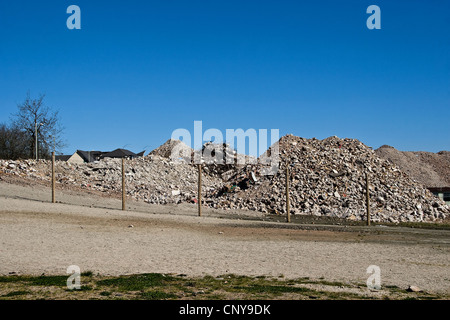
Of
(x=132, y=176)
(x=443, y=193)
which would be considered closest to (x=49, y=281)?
(x=132, y=176)

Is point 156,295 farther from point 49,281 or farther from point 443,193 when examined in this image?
point 443,193

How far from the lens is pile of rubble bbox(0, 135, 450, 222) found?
33.2 metres

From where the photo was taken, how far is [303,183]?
36.1m

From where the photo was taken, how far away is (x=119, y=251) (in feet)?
43.3

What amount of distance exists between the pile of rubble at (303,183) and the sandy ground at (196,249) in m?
12.0

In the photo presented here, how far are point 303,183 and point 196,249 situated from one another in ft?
76.5

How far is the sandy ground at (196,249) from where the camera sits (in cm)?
1058

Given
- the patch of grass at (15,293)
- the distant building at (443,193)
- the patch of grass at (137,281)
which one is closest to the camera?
the patch of grass at (15,293)

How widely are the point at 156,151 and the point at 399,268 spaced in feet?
210

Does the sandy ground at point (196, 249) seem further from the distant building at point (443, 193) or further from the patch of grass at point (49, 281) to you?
the distant building at point (443, 193)

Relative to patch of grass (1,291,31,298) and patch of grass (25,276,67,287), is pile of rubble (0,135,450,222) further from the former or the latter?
patch of grass (1,291,31,298)

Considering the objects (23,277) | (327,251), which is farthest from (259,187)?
(23,277)

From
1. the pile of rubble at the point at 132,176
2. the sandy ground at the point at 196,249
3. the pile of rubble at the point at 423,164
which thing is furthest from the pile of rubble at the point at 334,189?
the pile of rubble at the point at 423,164
